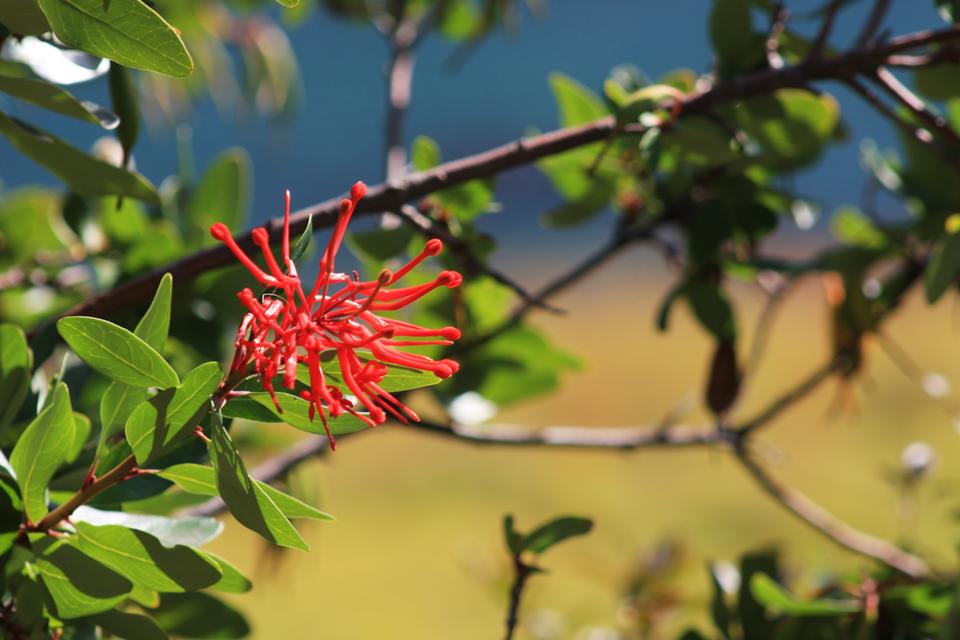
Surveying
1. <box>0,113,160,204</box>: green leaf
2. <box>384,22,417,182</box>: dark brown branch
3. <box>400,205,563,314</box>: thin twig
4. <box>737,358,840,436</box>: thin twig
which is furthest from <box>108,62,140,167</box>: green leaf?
<box>737,358,840,436</box>: thin twig

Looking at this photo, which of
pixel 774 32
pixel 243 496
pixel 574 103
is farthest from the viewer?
pixel 574 103

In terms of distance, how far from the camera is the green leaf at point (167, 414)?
1.07 feet

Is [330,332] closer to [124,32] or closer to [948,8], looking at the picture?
[124,32]

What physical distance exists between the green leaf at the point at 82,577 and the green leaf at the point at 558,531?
0.62 ft

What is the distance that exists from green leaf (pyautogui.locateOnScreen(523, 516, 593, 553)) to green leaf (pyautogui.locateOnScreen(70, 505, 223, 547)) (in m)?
0.16

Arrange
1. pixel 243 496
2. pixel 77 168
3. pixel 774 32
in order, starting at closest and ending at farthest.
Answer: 1. pixel 243 496
2. pixel 77 168
3. pixel 774 32

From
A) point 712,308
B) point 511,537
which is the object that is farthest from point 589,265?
point 511,537

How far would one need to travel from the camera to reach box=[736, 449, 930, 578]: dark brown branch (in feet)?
2.32

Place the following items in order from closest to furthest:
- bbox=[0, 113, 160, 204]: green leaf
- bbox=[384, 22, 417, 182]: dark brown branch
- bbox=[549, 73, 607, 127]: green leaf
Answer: bbox=[0, 113, 160, 204]: green leaf → bbox=[549, 73, 607, 127]: green leaf → bbox=[384, 22, 417, 182]: dark brown branch

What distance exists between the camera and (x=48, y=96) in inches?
16.2

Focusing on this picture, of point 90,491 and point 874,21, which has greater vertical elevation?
point 874,21

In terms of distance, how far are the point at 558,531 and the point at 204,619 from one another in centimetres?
19

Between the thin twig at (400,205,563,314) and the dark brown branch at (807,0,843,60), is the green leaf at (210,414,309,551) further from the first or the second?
the dark brown branch at (807,0,843,60)

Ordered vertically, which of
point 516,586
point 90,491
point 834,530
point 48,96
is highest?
point 48,96
